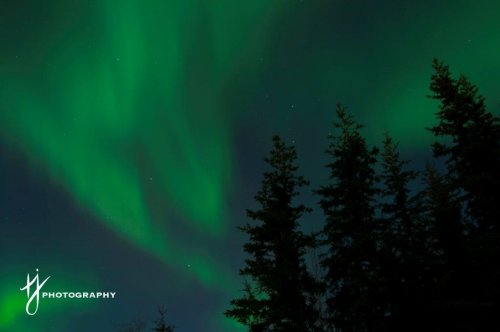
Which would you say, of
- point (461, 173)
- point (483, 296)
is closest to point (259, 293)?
point (483, 296)

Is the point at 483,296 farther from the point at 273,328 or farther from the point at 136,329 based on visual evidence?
the point at 136,329

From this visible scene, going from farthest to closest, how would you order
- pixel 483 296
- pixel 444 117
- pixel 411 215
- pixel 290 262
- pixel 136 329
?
pixel 136 329
pixel 411 215
pixel 290 262
pixel 444 117
pixel 483 296

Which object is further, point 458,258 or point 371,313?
point 458,258

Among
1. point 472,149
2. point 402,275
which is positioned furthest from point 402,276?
point 472,149

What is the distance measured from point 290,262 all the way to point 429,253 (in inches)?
262

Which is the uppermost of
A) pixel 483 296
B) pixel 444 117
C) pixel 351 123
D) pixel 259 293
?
pixel 351 123

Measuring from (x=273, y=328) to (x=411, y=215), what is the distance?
856 centimetres

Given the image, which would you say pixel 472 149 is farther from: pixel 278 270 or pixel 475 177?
pixel 278 270

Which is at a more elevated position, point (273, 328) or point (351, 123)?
point (351, 123)

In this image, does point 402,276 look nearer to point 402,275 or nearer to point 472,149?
point 402,275

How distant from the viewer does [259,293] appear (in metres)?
18.0

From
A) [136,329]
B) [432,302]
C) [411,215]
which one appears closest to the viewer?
[432,302]

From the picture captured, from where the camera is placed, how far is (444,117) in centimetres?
1639

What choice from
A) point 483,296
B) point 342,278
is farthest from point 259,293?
point 483,296
